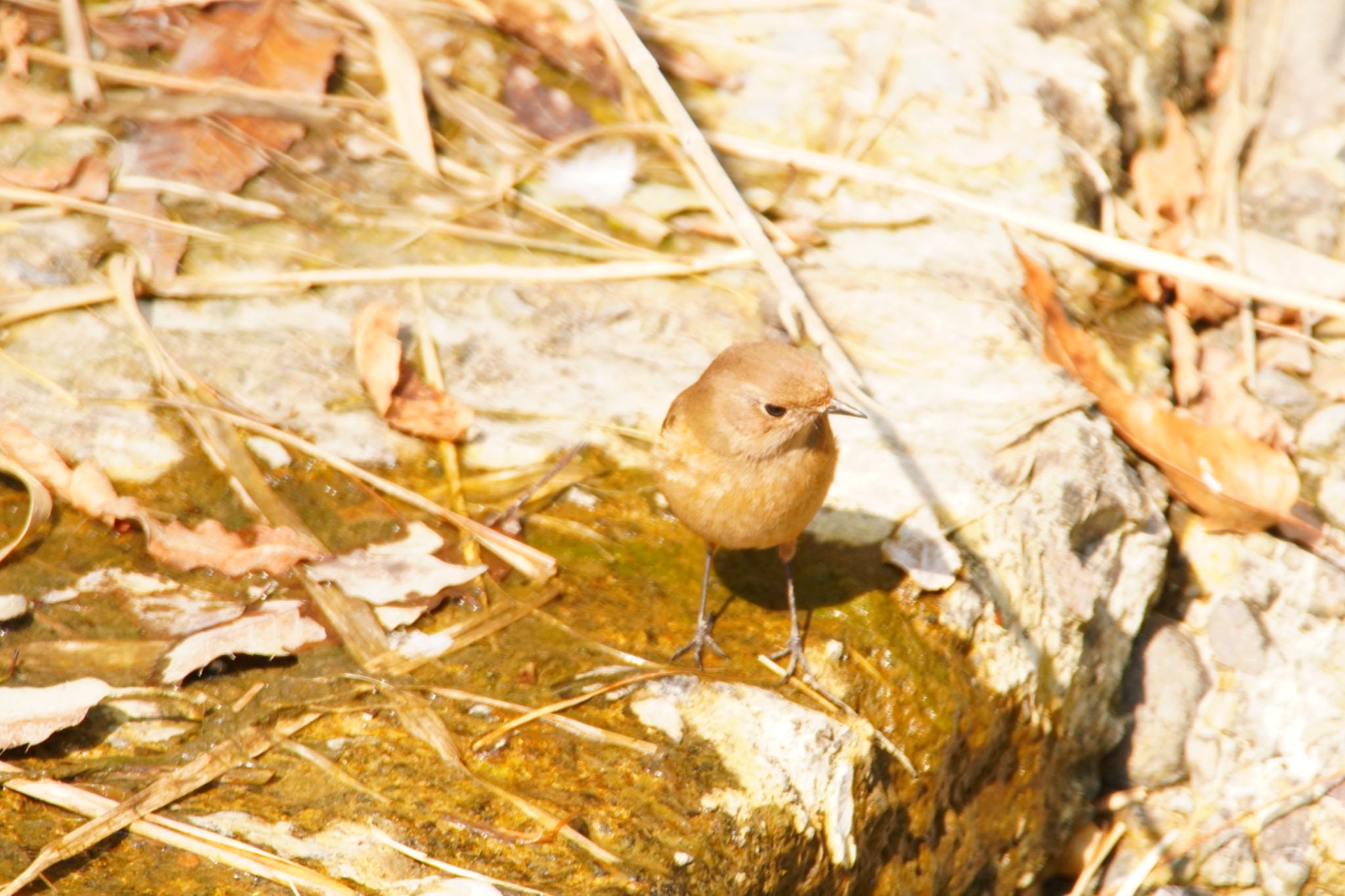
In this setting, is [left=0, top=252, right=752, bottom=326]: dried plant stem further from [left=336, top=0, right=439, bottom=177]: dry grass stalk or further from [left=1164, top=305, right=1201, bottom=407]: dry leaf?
[left=1164, top=305, right=1201, bottom=407]: dry leaf

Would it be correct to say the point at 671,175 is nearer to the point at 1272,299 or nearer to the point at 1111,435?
the point at 1111,435

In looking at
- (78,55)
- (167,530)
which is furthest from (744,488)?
(78,55)

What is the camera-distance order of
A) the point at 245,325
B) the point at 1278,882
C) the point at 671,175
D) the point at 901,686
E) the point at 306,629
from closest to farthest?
the point at 306,629
the point at 901,686
the point at 245,325
the point at 1278,882
the point at 671,175

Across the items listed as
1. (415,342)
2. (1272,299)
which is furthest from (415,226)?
(1272,299)

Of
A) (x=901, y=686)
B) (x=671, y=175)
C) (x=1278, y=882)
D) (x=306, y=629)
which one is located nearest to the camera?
(x=306, y=629)

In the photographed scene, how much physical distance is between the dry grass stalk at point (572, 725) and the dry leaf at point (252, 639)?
400 millimetres

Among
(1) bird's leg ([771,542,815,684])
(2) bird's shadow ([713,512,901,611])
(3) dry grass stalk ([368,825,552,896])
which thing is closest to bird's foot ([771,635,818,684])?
(1) bird's leg ([771,542,815,684])

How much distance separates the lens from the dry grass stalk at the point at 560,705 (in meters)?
3.19

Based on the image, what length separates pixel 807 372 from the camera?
12.4 ft

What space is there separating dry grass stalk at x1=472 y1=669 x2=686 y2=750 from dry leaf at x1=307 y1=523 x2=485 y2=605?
1.82ft

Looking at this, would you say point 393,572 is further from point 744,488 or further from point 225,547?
point 744,488

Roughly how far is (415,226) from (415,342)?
656mm

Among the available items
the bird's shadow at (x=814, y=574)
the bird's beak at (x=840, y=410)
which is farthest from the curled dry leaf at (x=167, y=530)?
the bird's beak at (x=840, y=410)

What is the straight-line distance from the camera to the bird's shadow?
13.0 ft
